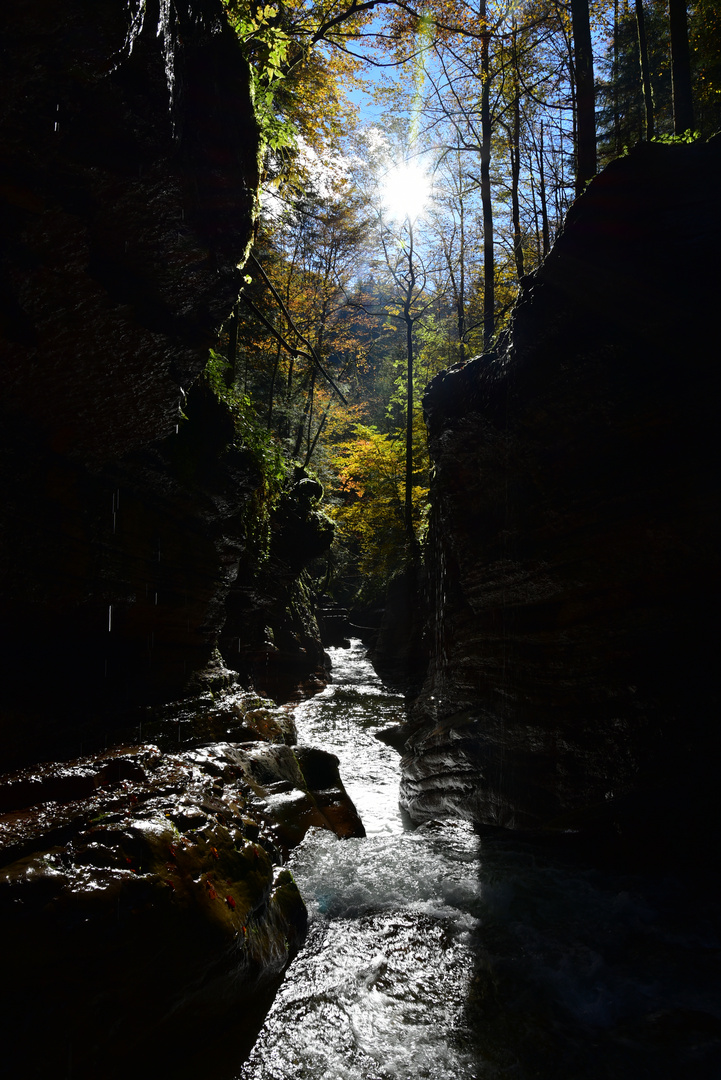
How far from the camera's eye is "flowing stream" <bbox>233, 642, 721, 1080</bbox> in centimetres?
316

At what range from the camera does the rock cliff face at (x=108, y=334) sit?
3.56m

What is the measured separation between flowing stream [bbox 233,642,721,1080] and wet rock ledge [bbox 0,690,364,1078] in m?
0.42

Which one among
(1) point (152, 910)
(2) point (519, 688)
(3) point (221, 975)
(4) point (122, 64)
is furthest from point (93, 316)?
(2) point (519, 688)

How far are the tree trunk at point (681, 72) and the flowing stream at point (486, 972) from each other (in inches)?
404

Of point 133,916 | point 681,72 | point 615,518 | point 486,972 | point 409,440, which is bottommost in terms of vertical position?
point 486,972

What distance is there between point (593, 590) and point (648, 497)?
114cm

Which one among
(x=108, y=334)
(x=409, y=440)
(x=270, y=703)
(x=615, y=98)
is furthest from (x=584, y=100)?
(x=615, y=98)

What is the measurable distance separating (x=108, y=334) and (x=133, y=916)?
4504mm

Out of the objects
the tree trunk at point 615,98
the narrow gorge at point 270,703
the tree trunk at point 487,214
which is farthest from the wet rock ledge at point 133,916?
the tree trunk at point 615,98

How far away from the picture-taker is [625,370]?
17.9ft

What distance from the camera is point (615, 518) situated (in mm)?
5586

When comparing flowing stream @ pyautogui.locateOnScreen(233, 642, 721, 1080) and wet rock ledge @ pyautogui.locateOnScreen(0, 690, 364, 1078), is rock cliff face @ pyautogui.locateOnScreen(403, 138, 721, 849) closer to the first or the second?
flowing stream @ pyautogui.locateOnScreen(233, 642, 721, 1080)

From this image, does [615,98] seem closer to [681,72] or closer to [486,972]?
[681,72]

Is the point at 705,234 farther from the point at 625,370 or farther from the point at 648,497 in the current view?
the point at 648,497
